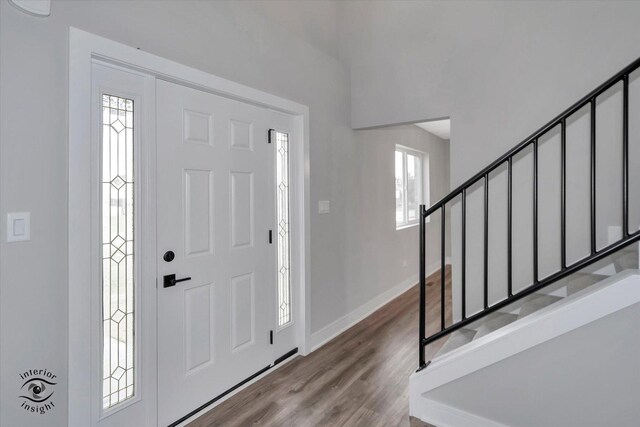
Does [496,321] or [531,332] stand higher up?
[531,332]

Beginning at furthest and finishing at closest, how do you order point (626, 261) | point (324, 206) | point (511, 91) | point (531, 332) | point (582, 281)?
point (324, 206) < point (511, 91) < point (582, 281) < point (626, 261) < point (531, 332)

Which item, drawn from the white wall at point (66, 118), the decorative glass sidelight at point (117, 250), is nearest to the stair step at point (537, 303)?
the white wall at point (66, 118)

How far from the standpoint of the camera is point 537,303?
7.73 feet

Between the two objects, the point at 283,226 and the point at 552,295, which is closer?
the point at 552,295

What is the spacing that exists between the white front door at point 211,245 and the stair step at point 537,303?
1.76m

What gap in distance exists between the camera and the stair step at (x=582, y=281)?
2072 millimetres

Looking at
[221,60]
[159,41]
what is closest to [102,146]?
[159,41]

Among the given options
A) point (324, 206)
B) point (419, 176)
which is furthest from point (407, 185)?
point (324, 206)

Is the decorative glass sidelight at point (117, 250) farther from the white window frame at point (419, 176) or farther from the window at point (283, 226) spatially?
the white window frame at point (419, 176)

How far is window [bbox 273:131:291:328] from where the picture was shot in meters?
2.93

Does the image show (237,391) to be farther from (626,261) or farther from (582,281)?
(626,261)

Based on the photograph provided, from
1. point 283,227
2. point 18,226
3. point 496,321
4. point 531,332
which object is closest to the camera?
point 18,226

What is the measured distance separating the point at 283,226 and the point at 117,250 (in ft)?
4.46

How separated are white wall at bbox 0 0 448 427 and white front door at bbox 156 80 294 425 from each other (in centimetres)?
33
